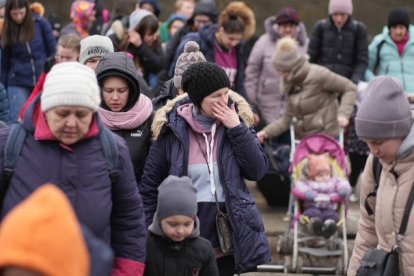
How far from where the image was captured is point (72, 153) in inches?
199

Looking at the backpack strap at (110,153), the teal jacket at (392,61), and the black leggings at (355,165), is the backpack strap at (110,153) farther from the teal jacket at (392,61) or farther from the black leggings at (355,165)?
the teal jacket at (392,61)

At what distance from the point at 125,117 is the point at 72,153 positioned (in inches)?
63.9

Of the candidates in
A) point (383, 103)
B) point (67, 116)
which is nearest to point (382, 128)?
point (383, 103)

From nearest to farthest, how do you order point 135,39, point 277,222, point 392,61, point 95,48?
point 95,48 < point 277,222 < point 135,39 < point 392,61

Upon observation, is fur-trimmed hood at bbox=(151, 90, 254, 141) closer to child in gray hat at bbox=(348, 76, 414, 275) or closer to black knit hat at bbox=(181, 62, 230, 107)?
black knit hat at bbox=(181, 62, 230, 107)

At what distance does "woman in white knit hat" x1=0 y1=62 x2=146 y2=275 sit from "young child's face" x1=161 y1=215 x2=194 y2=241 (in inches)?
28.6

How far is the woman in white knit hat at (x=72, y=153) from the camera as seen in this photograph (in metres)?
4.98

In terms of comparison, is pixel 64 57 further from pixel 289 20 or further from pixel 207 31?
pixel 289 20

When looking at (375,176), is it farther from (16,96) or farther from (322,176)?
(16,96)

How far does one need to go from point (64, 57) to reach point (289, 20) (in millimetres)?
3246

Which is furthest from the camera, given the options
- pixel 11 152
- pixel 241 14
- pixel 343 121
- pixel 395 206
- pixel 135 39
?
pixel 241 14

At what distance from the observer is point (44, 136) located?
198 inches

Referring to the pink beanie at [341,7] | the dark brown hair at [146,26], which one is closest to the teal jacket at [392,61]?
the pink beanie at [341,7]

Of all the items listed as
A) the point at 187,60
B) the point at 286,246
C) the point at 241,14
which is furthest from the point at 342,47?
the point at 187,60
